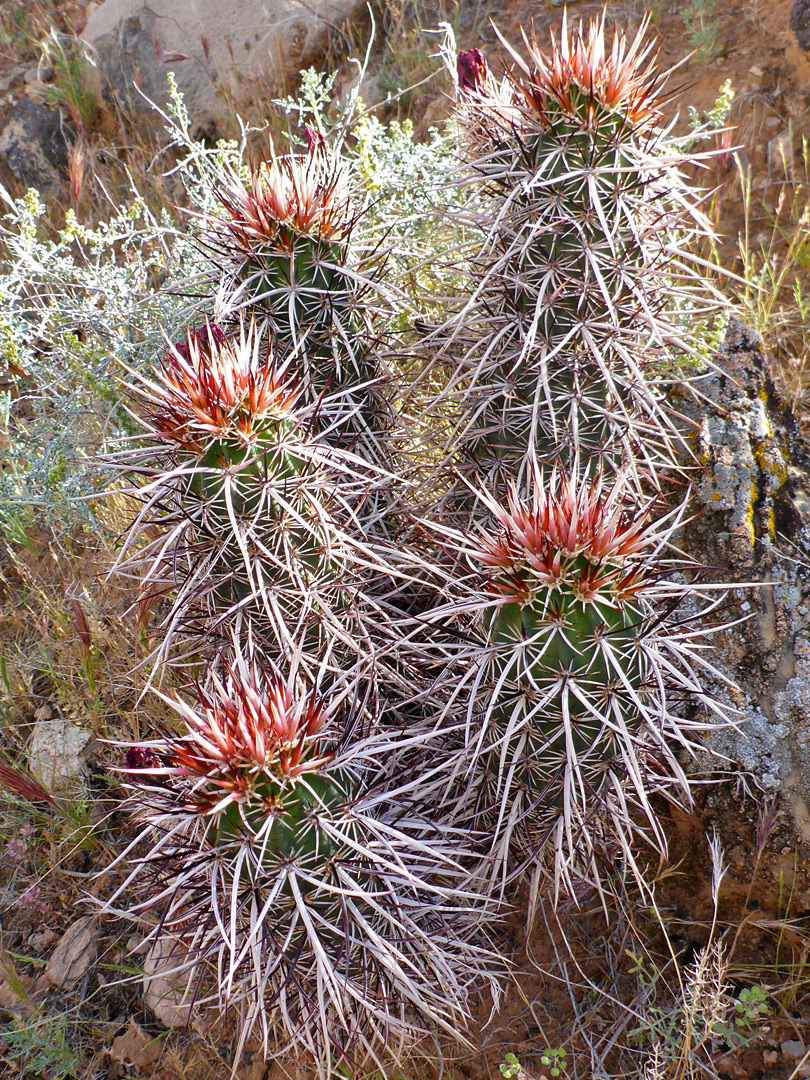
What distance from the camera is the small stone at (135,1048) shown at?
7.14 feet

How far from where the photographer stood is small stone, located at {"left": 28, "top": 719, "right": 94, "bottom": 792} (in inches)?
110

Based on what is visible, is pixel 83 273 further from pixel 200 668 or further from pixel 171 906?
pixel 171 906

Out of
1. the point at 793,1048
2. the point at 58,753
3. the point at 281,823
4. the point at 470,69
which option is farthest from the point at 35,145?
the point at 793,1048

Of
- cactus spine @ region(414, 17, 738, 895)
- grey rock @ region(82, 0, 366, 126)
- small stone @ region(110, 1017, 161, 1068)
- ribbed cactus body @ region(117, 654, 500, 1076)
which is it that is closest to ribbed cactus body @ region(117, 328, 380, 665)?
ribbed cactus body @ region(117, 654, 500, 1076)

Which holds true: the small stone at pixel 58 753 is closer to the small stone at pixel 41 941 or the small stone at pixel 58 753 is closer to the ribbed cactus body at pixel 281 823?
the small stone at pixel 41 941

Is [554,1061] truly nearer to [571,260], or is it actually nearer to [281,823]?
[281,823]

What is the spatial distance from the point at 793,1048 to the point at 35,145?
6.68 m

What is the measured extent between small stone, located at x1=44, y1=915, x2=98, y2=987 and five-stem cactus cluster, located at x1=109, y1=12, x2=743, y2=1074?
0.24 meters

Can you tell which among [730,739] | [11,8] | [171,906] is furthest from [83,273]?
[11,8]

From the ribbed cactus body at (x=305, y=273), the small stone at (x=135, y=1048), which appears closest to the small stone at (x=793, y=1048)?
the small stone at (x=135, y=1048)

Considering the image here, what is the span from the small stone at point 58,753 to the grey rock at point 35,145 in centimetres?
433

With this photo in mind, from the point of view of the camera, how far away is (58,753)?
2.88 meters

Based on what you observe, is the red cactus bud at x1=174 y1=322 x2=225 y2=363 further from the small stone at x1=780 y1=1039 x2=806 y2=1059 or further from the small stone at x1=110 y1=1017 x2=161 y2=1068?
the small stone at x1=780 y1=1039 x2=806 y2=1059

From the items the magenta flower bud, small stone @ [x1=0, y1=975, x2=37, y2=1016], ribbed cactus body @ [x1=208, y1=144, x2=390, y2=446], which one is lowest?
small stone @ [x1=0, y1=975, x2=37, y2=1016]
